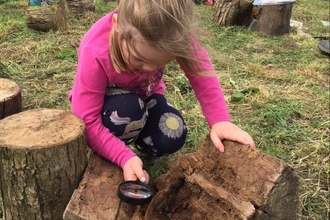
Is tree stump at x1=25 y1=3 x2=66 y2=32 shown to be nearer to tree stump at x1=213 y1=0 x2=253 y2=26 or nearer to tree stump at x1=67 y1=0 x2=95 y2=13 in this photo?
tree stump at x1=67 y1=0 x2=95 y2=13

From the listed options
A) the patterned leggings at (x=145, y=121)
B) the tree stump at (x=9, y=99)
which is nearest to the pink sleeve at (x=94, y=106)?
the patterned leggings at (x=145, y=121)

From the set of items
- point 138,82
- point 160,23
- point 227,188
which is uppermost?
point 160,23

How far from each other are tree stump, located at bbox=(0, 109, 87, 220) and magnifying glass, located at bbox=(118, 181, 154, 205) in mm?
261

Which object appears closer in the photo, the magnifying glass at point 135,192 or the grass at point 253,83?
the magnifying glass at point 135,192

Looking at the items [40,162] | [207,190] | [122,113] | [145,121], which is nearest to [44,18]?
[145,121]

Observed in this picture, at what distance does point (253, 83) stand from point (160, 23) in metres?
2.72

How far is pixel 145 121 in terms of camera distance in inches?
92.6

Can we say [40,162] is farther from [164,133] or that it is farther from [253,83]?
[253,83]

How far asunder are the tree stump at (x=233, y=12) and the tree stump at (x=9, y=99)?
4257 millimetres

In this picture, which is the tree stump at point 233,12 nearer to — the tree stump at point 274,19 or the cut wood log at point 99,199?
the tree stump at point 274,19

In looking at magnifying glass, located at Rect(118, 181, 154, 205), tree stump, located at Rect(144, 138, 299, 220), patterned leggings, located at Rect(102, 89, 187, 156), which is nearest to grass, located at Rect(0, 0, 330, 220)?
patterned leggings, located at Rect(102, 89, 187, 156)

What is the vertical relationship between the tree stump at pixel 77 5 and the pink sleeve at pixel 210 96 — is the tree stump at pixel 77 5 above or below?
below

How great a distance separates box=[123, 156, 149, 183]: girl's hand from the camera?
6.03 feet

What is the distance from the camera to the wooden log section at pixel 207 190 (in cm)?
162
